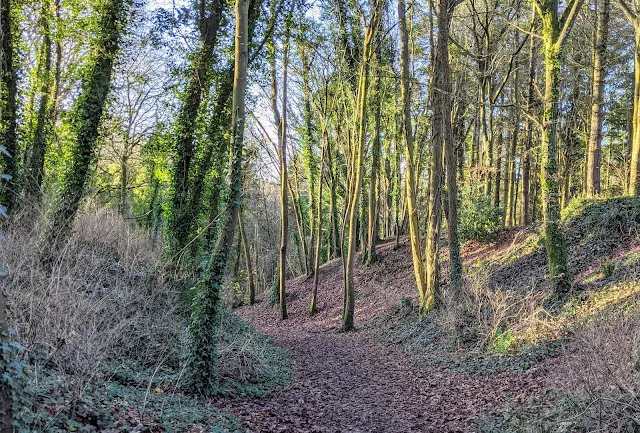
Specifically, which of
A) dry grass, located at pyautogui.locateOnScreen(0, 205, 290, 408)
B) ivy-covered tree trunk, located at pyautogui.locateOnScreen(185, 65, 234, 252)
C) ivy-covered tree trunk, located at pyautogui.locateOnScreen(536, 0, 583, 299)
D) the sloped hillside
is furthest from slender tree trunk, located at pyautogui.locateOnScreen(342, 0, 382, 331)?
ivy-covered tree trunk, located at pyautogui.locateOnScreen(536, 0, 583, 299)

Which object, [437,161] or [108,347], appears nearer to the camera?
[108,347]

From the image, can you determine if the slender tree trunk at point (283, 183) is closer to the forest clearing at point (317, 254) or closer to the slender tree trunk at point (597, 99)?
the forest clearing at point (317, 254)

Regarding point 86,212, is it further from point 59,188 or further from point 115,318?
point 115,318

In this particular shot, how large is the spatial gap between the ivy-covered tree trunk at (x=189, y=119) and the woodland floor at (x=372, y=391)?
4828 mm

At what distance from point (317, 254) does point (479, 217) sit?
22.4 feet

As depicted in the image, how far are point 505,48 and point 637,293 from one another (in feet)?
48.4

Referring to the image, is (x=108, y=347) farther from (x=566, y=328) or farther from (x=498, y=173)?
(x=498, y=173)

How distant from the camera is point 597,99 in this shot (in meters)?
12.9

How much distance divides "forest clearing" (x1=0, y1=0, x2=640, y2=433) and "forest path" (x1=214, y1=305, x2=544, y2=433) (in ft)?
0.18

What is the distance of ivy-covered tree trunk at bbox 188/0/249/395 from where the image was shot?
6.96 meters

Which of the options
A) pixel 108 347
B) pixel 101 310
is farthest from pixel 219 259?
pixel 101 310

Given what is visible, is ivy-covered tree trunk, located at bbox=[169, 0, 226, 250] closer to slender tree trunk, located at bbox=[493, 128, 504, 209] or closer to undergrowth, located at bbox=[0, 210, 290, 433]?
undergrowth, located at bbox=[0, 210, 290, 433]

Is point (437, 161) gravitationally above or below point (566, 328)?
above

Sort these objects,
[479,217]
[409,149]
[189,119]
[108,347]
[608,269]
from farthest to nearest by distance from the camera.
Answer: [479,217] < [409,149] < [189,119] < [608,269] < [108,347]
